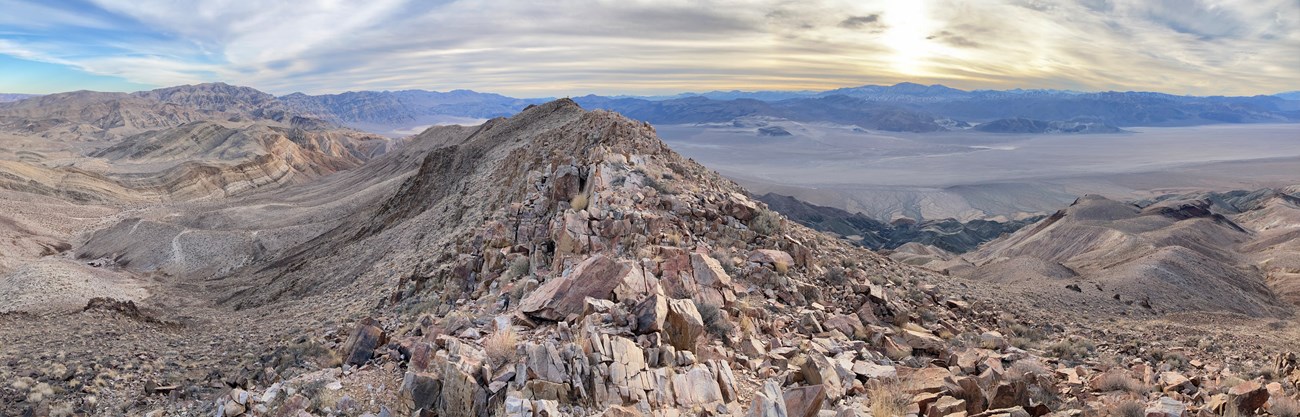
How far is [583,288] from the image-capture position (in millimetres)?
8945

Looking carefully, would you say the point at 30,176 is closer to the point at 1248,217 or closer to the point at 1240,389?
the point at 1240,389

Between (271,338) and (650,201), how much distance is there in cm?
1021

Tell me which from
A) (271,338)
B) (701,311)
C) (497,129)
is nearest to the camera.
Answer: (701,311)

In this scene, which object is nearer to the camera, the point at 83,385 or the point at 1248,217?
the point at 83,385

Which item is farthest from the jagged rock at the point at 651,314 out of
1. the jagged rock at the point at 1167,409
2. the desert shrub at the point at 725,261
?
the jagged rock at the point at 1167,409

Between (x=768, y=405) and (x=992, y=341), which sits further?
(x=992, y=341)

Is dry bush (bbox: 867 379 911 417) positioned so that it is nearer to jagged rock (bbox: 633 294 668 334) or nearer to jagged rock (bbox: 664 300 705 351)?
jagged rock (bbox: 664 300 705 351)

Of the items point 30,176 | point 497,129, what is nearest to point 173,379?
point 497,129

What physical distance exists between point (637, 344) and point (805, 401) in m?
1.95

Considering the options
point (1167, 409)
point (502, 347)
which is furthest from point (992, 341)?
point (502, 347)

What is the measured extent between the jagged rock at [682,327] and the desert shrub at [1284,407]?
5.96m

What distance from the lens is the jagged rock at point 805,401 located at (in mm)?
6531

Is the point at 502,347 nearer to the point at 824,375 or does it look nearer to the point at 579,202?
the point at 824,375

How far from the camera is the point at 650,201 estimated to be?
1362 cm
